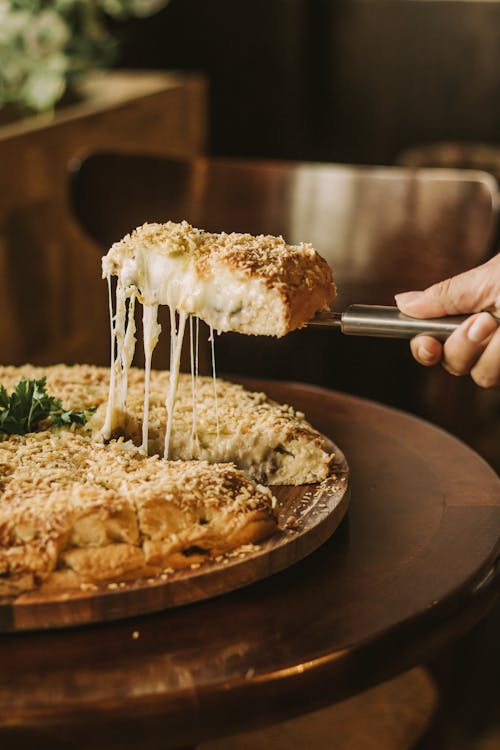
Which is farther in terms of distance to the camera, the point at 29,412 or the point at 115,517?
the point at 29,412

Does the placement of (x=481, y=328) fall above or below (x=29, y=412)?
above

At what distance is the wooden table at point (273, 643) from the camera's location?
3.44 feet

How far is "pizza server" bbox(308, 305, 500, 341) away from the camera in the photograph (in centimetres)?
141

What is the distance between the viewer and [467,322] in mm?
1435

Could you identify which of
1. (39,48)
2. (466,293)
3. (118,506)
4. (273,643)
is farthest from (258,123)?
(273,643)

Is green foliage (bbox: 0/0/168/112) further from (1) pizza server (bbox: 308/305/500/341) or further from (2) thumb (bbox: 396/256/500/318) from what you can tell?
(1) pizza server (bbox: 308/305/500/341)

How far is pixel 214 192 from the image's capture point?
2982mm

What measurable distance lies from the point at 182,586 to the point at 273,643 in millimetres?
123

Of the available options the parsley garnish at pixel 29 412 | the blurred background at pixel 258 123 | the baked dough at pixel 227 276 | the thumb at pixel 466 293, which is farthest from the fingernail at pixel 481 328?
the blurred background at pixel 258 123

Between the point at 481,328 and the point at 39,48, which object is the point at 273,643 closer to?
the point at 481,328

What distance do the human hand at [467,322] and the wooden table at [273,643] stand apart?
20 centimetres

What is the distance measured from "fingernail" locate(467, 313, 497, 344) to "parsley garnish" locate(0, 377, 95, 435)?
579 millimetres

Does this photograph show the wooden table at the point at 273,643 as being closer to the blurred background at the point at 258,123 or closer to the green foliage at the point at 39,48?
the blurred background at the point at 258,123

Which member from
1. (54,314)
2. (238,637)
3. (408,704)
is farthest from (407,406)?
(238,637)
